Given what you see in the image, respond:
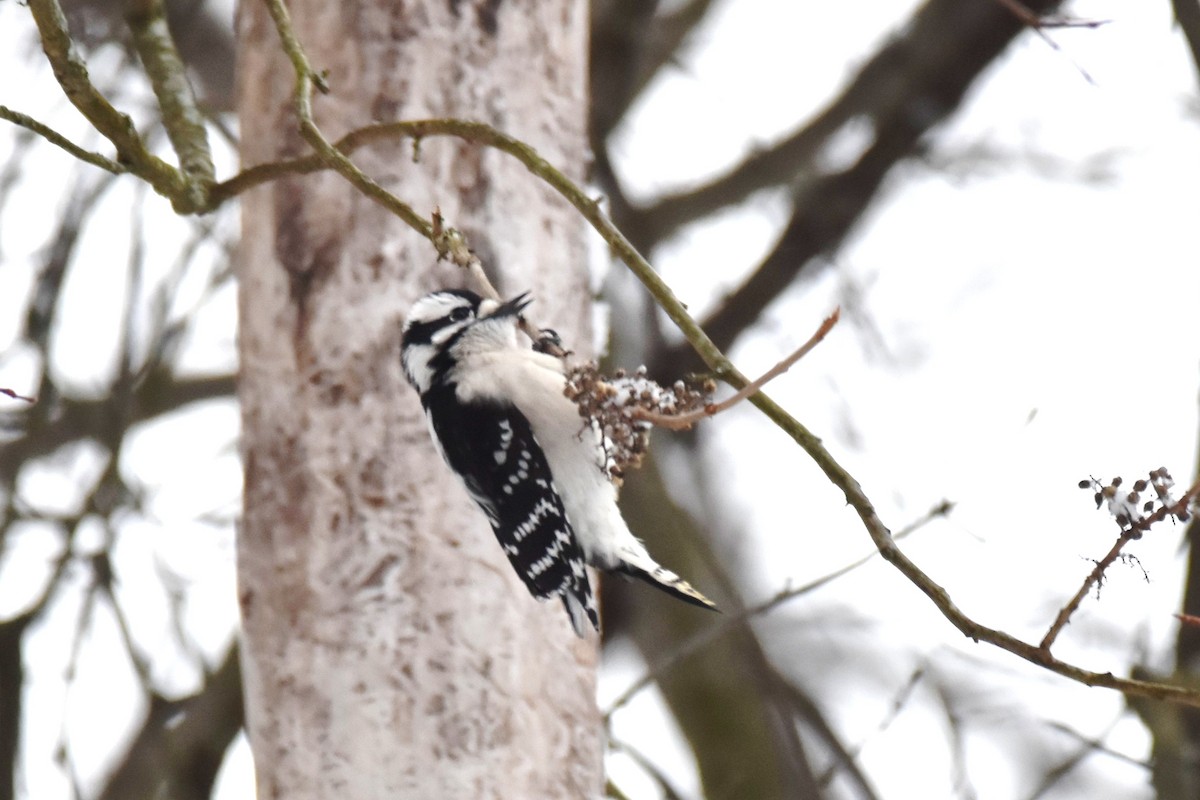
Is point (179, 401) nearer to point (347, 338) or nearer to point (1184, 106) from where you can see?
point (347, 338)

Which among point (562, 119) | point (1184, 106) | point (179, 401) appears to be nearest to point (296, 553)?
point (562, 119)

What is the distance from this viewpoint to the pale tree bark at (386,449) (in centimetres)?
279

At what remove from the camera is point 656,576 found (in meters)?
2.79

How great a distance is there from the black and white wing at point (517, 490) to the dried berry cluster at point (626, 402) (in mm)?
578

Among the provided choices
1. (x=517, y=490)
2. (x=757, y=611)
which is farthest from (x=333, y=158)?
(x=757, y=611)

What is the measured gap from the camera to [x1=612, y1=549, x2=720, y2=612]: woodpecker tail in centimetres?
268

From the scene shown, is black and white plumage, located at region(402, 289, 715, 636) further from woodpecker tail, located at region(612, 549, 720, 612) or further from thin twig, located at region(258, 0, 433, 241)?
thin twig, located at region(258, 0, 433, 241)

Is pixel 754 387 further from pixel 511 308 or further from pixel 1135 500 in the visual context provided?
pixel 511 308

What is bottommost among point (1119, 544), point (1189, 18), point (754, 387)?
point (1119, 544)

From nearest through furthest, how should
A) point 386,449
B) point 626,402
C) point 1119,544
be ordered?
point 1119,544 < point 626,402 < point 386,449

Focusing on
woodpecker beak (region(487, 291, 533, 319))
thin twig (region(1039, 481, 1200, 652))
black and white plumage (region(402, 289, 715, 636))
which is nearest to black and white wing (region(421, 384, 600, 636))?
black and white plumage (region(402, 289, 715, 636))

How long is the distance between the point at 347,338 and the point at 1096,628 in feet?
11.9

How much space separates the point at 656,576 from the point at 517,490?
0.33 metres

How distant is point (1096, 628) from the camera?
17.9 ft
